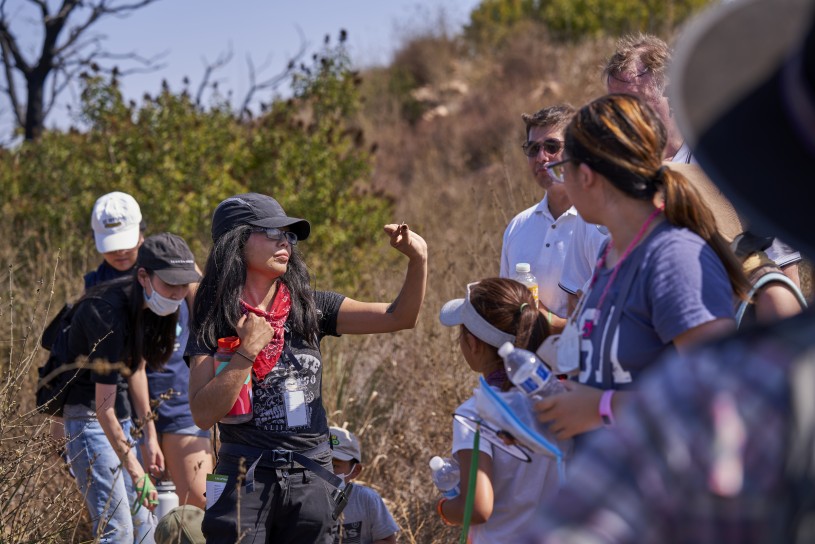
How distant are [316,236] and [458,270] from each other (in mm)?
2167

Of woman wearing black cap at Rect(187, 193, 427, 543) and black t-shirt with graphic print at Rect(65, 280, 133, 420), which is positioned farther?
black t-shirt with graphic print at Rect(65, 280, 133, 420)

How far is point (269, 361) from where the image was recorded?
3.35 m

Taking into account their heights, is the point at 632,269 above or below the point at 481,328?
above

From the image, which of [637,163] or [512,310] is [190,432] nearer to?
[512,310]

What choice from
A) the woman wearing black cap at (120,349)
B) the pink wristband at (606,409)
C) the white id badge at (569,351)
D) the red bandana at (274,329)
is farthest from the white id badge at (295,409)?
the pink wristband at (606,409)

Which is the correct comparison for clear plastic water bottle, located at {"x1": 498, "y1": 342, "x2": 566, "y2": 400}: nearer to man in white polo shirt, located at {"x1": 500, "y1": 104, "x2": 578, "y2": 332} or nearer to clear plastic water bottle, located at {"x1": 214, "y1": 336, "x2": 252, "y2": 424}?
clear plastic water bottle, located at {"x1": 214, "y1": 336, "x2": 252, "y2": 424}

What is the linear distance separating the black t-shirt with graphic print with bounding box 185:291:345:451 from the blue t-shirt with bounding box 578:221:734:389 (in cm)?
135

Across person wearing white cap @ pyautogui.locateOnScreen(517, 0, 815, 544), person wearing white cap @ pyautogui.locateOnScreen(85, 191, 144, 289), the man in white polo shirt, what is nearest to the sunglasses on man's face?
the man in white polo shirt

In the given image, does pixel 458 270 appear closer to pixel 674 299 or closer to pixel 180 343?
pixel 180 343

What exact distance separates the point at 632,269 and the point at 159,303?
265 cm

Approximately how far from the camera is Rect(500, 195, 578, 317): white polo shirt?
12.5 feet

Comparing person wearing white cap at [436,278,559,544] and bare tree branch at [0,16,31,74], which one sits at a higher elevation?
bare tree branch at [0,16,31,74]

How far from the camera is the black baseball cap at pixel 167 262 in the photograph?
171 inches

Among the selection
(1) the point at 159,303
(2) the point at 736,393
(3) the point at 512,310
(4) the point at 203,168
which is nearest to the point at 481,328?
(3) the point at 512,310
